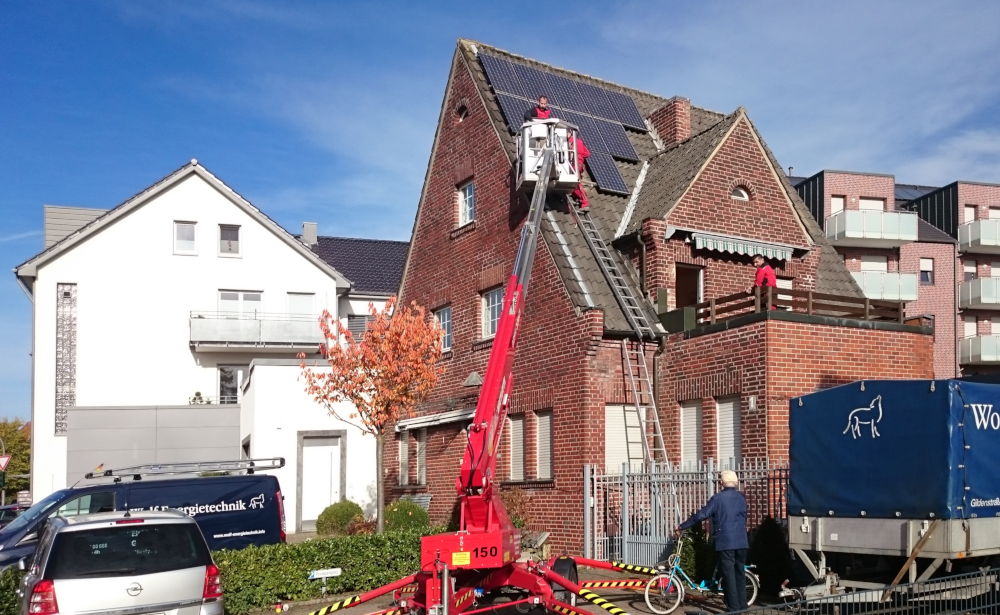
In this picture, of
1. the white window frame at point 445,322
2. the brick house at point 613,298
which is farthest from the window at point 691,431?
the white window frame at point 445,322

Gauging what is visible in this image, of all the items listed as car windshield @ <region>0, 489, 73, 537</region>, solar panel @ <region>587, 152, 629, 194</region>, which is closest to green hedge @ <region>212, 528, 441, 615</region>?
car windshield @ <region>0, 489, 73, 537</region>

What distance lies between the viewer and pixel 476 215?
23438 millimetres

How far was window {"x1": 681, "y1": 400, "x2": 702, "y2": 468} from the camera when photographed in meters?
19.0

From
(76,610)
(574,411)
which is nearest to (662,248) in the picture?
(574,411)

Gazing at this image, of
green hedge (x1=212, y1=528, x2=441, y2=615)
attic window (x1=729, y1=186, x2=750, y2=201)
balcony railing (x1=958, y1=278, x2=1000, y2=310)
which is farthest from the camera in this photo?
balcony railing (x1=958, y1=278, x2=1000, y2=310)

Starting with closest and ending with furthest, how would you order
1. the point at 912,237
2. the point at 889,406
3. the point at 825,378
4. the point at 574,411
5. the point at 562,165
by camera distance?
the point at 889,406
the point at 825,378
the point at 574,411
the point at 562,165
the point at 912,237

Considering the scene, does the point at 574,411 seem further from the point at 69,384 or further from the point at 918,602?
the point at 69,384

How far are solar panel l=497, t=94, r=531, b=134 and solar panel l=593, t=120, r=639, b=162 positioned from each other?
1926mm

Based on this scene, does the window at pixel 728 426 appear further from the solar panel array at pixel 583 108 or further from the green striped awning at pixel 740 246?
the solar panel array at pixel 583 108

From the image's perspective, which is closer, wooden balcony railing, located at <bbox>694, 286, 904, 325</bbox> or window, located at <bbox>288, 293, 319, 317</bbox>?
wooden balcony railing, located at <bbox>694, 286, 904, 325</bbox>

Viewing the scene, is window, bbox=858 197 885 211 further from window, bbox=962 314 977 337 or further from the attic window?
the attic window

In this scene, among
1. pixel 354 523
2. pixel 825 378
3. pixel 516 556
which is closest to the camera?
pixel 516 556

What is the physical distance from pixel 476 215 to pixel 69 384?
65.9ft

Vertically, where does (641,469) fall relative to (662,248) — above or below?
below
